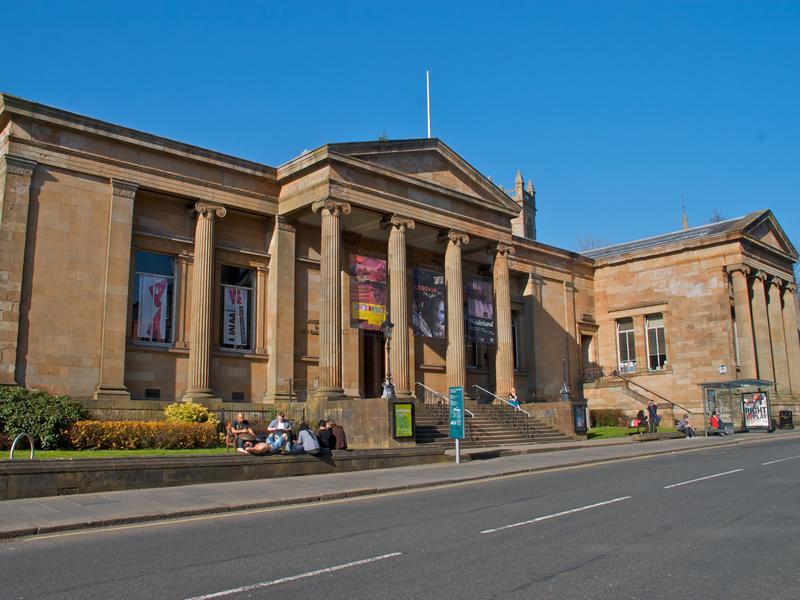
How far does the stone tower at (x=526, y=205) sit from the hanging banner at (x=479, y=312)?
4624 centimetres

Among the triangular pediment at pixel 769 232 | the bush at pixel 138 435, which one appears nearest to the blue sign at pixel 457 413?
the bush at pixel 138 435

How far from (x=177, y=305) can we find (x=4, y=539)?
57.0 ft

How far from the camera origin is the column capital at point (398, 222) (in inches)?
1171

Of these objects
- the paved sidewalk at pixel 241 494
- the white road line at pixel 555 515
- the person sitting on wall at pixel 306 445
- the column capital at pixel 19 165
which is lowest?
the white road line at pixel 555 515

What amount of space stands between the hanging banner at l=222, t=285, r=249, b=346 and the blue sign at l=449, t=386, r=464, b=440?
384 inches

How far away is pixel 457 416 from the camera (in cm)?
2239

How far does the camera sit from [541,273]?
141 ft

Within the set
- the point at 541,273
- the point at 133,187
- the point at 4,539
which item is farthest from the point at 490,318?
the point at 4,539

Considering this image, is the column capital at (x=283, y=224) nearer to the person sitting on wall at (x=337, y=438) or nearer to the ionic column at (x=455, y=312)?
the ionic column at (x=455, y=312)

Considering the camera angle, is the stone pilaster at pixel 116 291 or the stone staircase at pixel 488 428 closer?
the stone pilaster at pixel 116 291

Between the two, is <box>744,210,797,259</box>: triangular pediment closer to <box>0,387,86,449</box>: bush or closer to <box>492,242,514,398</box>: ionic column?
<box>492,242,514,398</box>: ionic column

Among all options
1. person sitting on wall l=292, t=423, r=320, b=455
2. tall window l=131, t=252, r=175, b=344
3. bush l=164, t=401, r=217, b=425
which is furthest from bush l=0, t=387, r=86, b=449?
person sitting on wall l=292, t=423, r=320, b=455

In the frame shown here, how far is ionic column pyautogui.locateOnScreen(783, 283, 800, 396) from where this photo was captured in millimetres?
45938

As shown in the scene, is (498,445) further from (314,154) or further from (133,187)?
(133,187)
